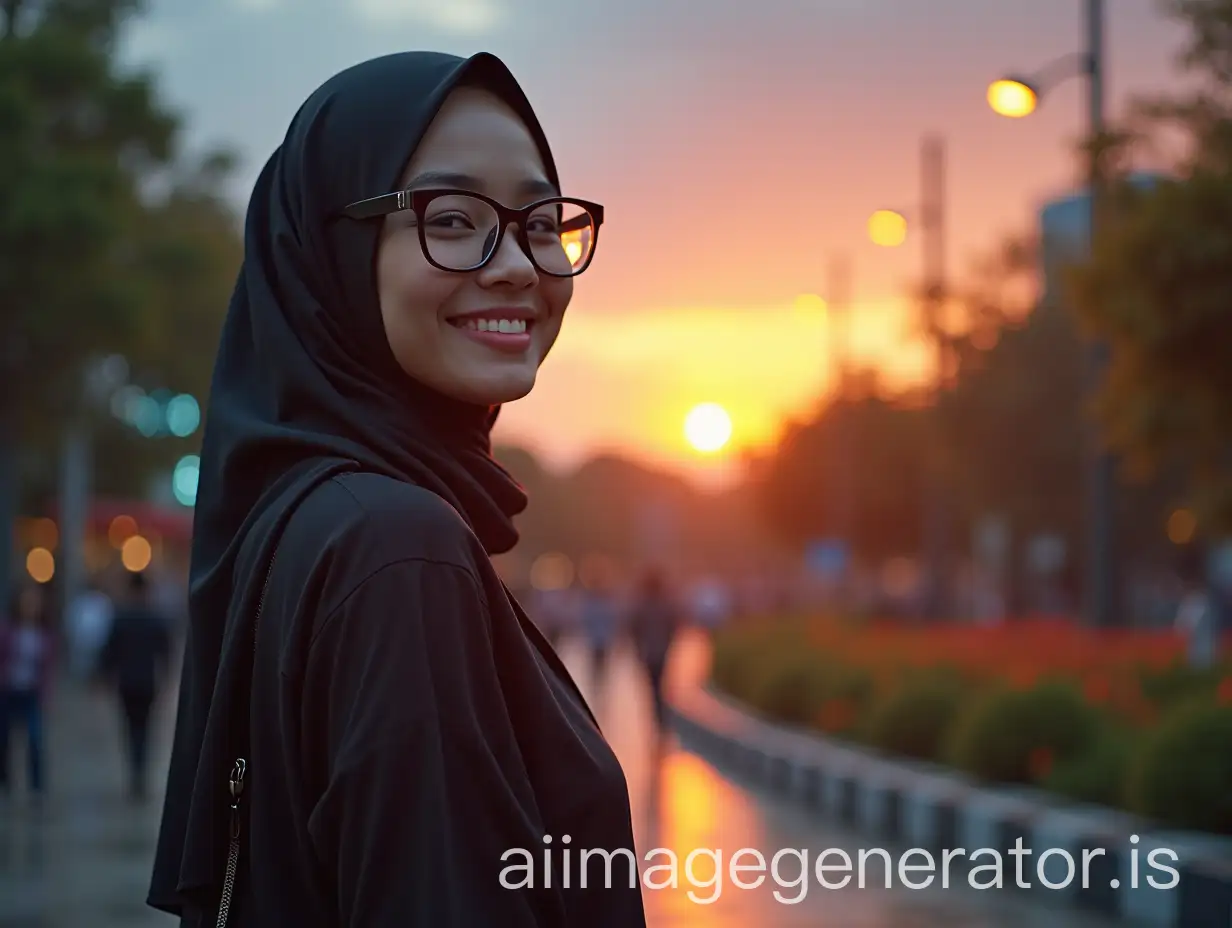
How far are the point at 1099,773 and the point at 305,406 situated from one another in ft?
35.0

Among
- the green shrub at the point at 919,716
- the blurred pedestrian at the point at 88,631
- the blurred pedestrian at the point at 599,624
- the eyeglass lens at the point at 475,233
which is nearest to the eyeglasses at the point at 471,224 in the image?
the eyeglass lens at the point at 475,233

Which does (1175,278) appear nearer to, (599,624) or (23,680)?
(23,680)

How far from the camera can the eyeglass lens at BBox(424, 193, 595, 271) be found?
2.26 metres

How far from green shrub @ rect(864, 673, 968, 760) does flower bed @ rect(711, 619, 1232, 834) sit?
12 mm

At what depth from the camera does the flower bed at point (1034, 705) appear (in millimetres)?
10414

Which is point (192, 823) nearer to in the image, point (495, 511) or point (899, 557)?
point (495, 511)

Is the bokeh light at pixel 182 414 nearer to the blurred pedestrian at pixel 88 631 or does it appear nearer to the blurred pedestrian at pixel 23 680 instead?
the blurred pedestrian at pixel 88 631

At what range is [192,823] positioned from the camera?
2.21 m

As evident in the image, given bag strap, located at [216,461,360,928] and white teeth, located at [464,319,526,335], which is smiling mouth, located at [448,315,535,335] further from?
bag strap, located at [216,461,360,928]

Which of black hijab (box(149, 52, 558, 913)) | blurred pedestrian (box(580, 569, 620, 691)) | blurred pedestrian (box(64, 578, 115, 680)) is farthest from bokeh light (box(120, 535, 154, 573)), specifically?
black hijab (box(149, 52, 558, 913))

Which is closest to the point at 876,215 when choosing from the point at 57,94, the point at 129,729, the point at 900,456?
the point at 57,94

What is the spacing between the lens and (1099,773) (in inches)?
482

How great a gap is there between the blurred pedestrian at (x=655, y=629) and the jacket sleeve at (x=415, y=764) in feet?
62.7

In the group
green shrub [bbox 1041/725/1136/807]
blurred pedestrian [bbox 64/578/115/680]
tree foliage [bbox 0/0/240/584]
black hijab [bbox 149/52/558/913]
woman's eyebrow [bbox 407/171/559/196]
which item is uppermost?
tree foliage [bbox 0/0/240/584]
